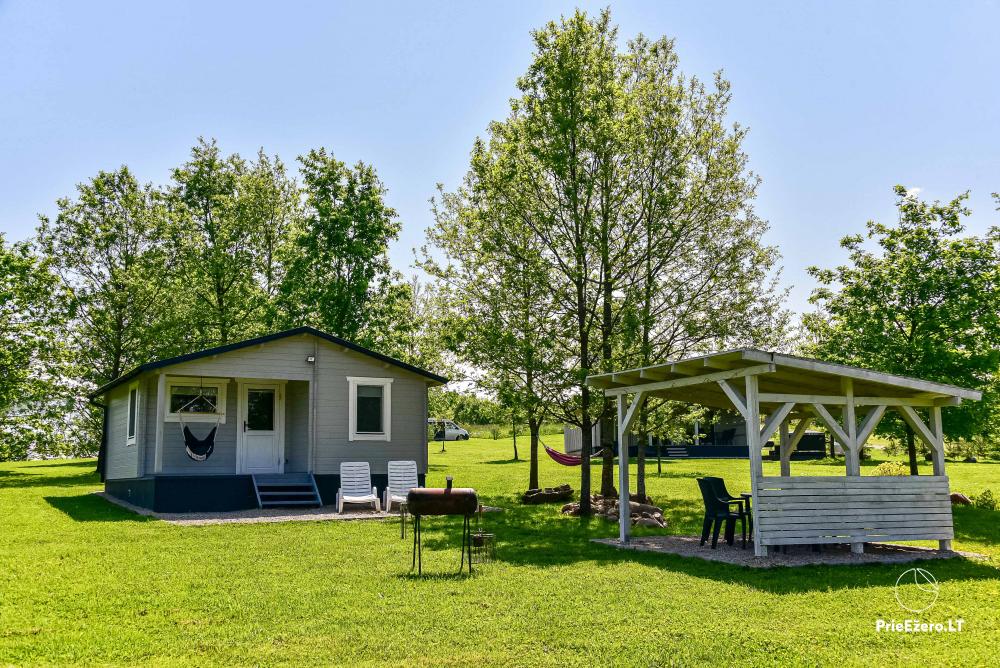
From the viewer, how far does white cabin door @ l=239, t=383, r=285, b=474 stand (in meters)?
17.1

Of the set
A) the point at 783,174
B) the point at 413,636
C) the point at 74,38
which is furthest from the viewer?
the point at 783,174

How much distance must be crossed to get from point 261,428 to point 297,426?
80cm

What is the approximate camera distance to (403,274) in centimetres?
2878

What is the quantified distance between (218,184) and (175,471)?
664 inches

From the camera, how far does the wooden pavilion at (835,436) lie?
9586 mm

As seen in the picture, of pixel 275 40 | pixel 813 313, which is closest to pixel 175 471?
pixel 275 40

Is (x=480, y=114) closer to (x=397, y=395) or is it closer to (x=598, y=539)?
(x=397, y=395)

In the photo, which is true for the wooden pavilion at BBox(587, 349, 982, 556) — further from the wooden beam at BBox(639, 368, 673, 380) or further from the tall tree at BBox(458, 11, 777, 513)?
the tall tree at BBox(458, 11, 777, 513)

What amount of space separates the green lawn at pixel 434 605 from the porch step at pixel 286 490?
378 centimetres

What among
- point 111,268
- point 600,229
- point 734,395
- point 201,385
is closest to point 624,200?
point 600,229

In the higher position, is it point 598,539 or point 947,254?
point 947,254

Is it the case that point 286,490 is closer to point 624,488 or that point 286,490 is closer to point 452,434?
point 624,488

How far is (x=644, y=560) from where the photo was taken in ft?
31.7

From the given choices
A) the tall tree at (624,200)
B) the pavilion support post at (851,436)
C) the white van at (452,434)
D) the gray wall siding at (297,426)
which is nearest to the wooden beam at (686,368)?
the pavilion support post at (851,436)
